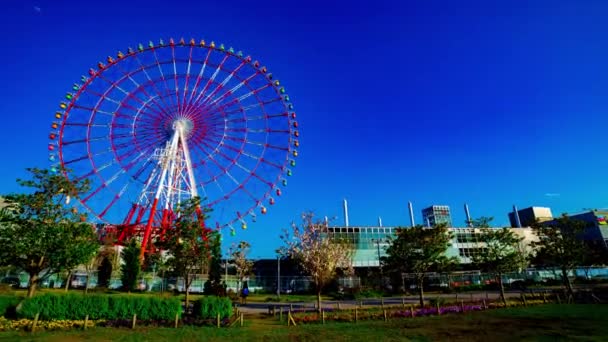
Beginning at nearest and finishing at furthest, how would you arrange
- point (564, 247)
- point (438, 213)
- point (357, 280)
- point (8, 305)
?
point (8, 305), point (564, 247), point (357, 280), point (438, 213)

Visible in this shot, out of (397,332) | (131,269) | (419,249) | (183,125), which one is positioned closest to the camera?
(397,332)

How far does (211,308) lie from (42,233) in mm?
11381

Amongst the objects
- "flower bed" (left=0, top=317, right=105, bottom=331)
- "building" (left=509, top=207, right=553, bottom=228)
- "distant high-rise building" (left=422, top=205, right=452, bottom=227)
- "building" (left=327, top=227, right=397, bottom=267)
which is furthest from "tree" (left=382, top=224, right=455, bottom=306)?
"building" (left=509, top=207, right=553, bottom=228)

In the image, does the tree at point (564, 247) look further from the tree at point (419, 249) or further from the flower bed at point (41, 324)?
the flower bed at point (41, 324)

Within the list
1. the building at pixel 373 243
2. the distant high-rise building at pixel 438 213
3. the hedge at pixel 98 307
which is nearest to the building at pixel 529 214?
the distant high-rise building at pixel 438 213

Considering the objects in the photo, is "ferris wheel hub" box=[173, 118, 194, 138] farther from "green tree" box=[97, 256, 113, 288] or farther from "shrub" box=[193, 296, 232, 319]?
"shrub" box=[193, 296, 232, 319]

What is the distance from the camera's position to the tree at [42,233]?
71.1ft

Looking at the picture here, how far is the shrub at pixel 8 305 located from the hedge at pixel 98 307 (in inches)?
41.4

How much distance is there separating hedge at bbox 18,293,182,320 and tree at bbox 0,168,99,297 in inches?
93.1

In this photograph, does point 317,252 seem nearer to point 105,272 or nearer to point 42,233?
point 42,233

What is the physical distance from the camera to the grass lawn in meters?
16.7

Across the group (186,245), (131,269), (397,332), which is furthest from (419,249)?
(131,269)

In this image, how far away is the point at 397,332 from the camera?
732 inches

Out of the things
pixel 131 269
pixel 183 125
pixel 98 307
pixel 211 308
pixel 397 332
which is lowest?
pixel 397 332
